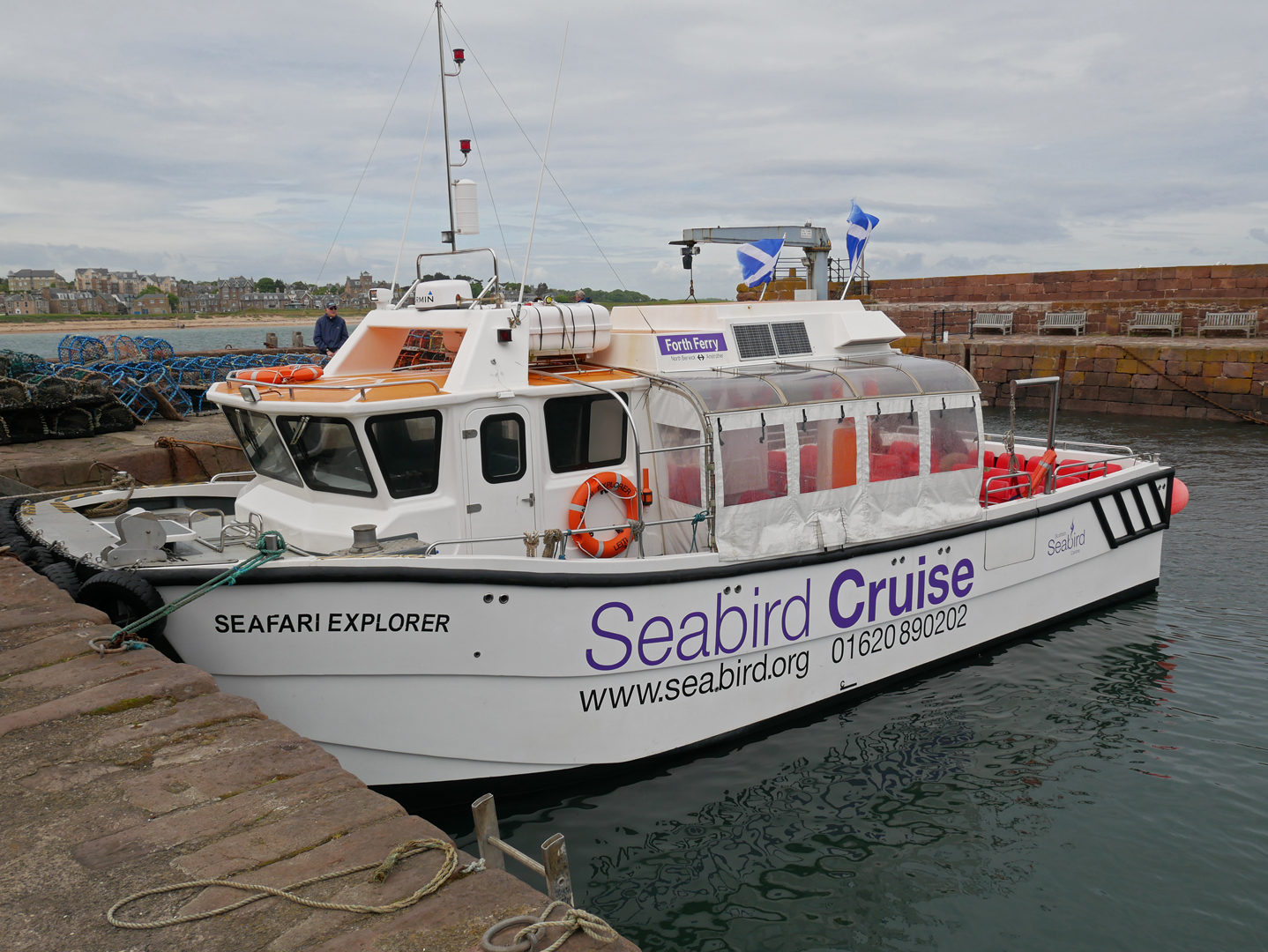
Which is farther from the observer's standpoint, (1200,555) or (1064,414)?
(1064,414)

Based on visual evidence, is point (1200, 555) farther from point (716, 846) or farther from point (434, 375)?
point (434, 375)

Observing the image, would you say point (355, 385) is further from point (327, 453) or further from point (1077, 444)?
point (1077, 444)

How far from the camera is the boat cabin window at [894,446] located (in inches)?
278

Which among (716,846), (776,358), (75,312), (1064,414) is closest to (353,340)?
(776,358)

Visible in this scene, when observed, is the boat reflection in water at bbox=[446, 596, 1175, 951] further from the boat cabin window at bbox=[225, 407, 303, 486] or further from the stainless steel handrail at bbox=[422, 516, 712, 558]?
the boat cabin window at bbox=[225, 407, 303, 486]

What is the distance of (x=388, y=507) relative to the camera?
5.90m

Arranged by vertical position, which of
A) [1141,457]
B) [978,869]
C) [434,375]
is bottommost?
[978,869]

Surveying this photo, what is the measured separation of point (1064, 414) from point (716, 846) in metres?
22.8

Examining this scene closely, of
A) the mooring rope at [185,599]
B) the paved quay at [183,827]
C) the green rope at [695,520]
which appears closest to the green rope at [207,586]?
the mooring rope at [185,599]

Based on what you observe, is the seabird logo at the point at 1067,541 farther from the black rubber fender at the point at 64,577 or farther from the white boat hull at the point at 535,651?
the black rubber fender at the point at 64,577

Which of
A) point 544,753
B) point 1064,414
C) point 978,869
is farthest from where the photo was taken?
point 1064,414

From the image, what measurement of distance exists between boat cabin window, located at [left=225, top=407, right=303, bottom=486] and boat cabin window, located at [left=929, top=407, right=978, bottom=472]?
199 inches

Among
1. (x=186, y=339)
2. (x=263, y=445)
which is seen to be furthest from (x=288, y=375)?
(x=186, y=339)

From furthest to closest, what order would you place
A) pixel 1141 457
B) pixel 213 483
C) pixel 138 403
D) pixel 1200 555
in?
pixel 138 403 < pixel 1200 555 < pixel 1141 457 < pixel 213 483
